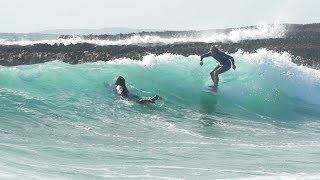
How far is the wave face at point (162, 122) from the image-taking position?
9930 mm

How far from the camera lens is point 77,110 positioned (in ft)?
49.3

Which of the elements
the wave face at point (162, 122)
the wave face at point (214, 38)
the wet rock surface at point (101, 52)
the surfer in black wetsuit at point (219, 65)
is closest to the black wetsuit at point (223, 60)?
the surfer in black wetsuit at point (219, 65)

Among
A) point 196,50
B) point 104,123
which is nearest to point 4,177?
point 104,123

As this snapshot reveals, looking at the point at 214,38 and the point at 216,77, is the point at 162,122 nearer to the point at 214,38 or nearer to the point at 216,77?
the point at 216,77

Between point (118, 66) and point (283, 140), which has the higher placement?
point (118, 66)

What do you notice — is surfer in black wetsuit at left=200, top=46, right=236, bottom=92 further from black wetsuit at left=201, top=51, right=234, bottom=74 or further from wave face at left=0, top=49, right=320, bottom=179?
wave face at left=0, top=49, right=320, bottom=179

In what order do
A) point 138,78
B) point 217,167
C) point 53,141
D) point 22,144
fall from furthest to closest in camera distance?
point 138,78
point 53,141
point 22,144
point 217,167

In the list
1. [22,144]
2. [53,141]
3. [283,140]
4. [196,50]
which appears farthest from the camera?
[196,50]

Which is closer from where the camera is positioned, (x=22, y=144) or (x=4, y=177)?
(x=4, y=177)

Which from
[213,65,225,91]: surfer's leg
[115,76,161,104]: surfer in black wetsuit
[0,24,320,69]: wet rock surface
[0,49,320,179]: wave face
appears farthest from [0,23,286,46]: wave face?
[115,76,161,104]: surfer in black wetsuit

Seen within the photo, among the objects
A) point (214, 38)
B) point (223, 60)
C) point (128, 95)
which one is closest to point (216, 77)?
point (223, 60)

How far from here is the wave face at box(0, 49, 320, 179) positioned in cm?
993

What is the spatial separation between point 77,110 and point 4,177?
7.20 meters

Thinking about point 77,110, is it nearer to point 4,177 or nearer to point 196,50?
point 4,177
